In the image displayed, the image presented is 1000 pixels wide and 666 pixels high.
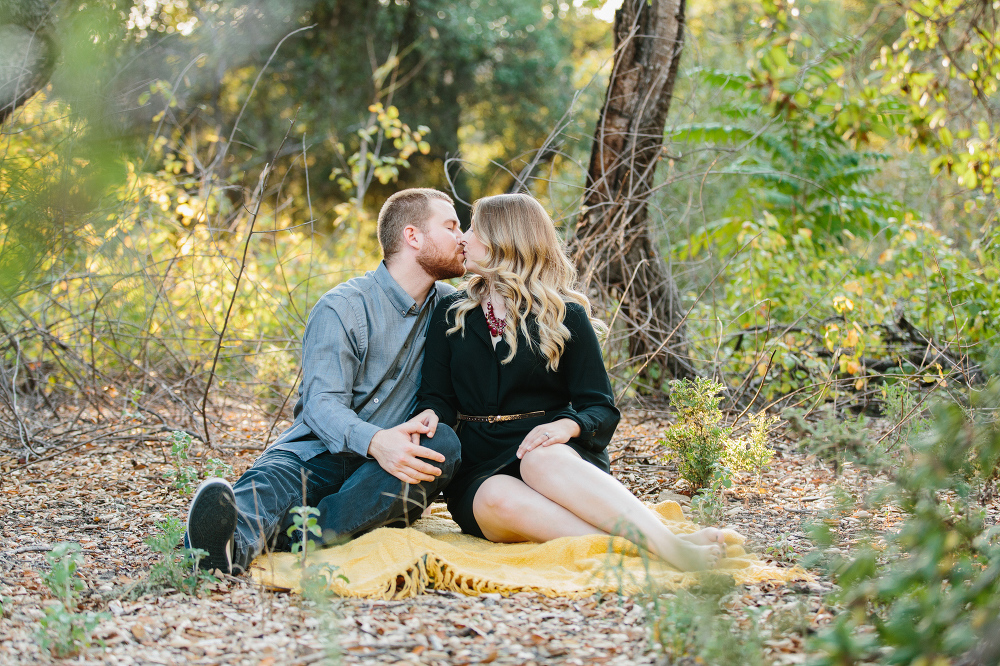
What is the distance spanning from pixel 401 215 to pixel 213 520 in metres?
1.51

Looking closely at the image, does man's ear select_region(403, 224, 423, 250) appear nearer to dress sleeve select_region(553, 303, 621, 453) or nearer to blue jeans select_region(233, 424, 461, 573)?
dress sleeve select_region(553, 303, 621, 453)

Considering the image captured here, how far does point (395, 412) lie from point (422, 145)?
357cm

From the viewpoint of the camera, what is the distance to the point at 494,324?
3100 millimetres

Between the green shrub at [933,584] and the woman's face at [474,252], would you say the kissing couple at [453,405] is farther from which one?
the green shrub at [933,584]

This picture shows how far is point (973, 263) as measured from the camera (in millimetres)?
6195

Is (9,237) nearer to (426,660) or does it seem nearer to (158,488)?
(426,660)

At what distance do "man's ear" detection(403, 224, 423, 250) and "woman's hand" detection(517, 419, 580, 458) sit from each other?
38.6 inches

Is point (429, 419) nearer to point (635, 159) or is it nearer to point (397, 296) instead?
point (397, 296)

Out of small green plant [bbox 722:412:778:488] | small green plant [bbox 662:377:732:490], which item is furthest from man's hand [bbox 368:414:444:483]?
small green plant [bbox 722:412:778:488]

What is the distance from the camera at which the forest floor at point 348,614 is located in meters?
1.89

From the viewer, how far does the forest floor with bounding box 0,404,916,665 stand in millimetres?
1895

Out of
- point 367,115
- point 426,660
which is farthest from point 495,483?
point 367,115

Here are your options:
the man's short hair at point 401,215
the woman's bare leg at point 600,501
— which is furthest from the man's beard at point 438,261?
the woman's bare leg at point 600,501

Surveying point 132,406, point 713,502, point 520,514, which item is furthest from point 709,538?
point 132,406
